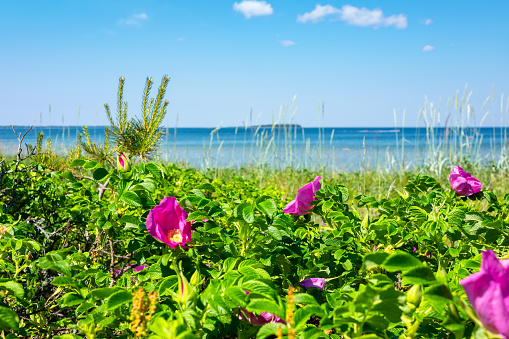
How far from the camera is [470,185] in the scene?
1.52 metres

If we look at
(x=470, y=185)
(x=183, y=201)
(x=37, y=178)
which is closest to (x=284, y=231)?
(x=183, y=201)

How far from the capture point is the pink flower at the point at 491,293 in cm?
57

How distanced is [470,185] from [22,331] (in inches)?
58.8

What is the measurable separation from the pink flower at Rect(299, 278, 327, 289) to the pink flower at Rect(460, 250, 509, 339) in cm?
55

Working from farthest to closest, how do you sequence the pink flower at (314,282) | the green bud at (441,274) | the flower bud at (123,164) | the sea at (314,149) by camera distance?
the sea at (314,149)
the flower bud at (123,164)
the pink flower at (314,282)
the green bud at (441,274)

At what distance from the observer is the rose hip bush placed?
63 cm

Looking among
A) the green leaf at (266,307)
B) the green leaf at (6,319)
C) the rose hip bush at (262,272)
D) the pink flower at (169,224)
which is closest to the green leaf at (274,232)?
the rose hip bush at (262,272)

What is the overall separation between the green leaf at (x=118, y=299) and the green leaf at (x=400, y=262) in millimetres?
473

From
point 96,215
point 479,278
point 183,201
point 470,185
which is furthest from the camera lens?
point 470,185

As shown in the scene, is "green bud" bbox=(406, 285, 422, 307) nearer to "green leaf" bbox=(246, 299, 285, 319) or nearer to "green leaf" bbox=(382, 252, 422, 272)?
"green leaf" bbox=(382, 252, 422, 272)

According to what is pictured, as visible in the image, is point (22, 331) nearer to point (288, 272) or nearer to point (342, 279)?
point (288, 272)

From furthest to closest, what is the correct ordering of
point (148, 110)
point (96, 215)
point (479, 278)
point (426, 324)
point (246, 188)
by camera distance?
point (246, 188) < point (148, 110) < point (96, 215) < point (426, 324) < point (479, 278)

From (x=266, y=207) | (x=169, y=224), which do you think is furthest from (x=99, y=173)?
(x=266, y=207)

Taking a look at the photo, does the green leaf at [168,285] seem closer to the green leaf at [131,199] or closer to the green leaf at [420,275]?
the green leaf at [131,199]
